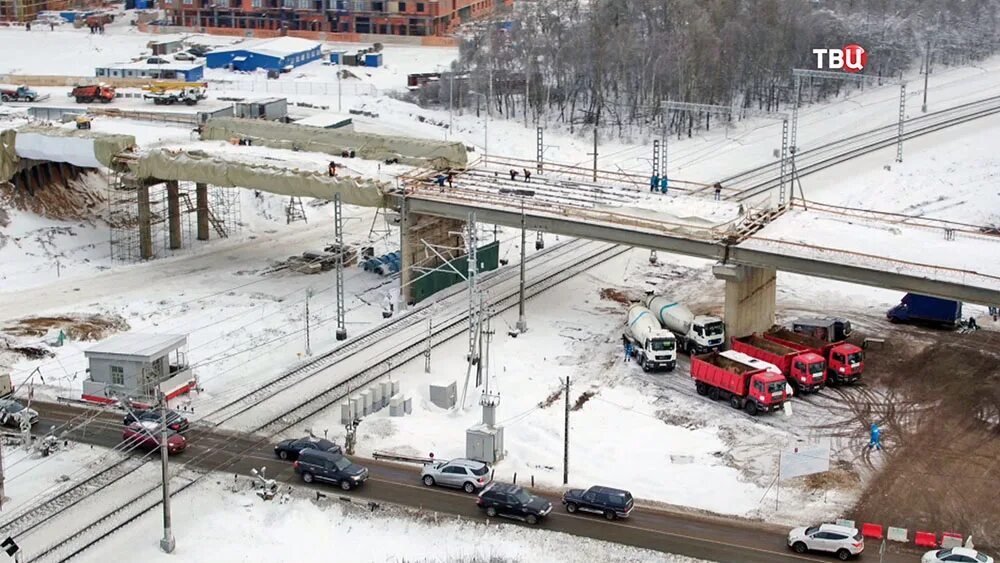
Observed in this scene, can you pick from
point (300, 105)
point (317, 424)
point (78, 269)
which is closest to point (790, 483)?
point (317, 424)

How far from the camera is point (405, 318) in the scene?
60.4 m

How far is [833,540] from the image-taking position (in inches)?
1516

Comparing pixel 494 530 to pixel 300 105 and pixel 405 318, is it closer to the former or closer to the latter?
pixel 405 318

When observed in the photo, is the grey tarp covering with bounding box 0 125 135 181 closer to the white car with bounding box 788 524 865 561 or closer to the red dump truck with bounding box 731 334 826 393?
the red dump truck with bounding box 731 334 826 393

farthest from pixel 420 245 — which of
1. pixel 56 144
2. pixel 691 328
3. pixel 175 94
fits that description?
pixel 175 94

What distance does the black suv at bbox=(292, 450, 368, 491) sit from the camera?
141 feet

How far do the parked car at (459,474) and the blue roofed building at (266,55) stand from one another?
84127mm

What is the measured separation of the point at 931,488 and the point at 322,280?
32.7 m

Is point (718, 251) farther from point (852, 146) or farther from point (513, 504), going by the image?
point (852, 146)

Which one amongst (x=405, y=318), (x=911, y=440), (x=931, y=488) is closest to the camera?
(x=931, y=488)

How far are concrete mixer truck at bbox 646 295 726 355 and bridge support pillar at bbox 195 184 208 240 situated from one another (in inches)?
1091

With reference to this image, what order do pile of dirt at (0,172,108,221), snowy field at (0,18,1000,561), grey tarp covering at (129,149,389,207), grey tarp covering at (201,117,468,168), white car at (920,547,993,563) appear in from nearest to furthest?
1. white car at (920,547,993,563)
2. snowy field at (0,18,1000,561)
3. grey tarp covering at (129,149,389,207)
4. grey tarp covering at (201,117,468,168)
5. pile of dirt at (0,172,108,221)

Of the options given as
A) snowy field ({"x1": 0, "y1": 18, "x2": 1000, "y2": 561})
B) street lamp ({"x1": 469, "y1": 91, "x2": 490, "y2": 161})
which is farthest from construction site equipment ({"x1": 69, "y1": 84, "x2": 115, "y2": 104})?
street lamp ({"x1": 469, "y1": 91, "x2": 490, "y2": 161})

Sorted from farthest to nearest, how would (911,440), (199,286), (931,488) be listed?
(199,286) → (911,440) → (931,488)
